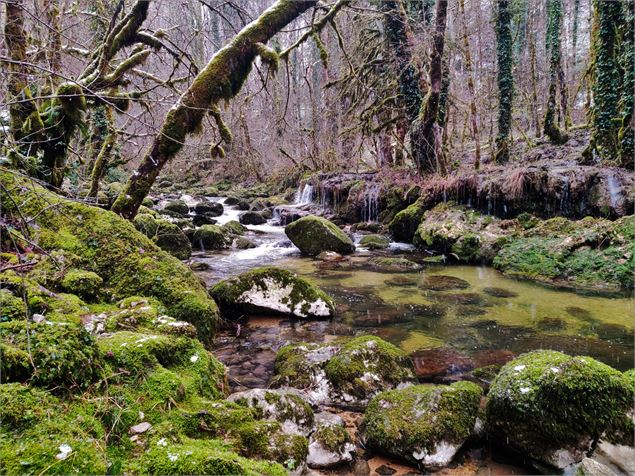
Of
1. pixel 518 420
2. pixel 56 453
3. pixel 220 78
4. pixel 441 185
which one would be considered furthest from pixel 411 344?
pixel 441 185

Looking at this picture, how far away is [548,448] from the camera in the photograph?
9.63 feet

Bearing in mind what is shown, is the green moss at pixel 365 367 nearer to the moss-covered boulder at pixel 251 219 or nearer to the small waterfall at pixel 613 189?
the small waterfall at pixel 613 189

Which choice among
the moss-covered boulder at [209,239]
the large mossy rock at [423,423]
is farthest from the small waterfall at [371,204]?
the large mossy rock at [423,423]

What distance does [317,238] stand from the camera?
11641mm

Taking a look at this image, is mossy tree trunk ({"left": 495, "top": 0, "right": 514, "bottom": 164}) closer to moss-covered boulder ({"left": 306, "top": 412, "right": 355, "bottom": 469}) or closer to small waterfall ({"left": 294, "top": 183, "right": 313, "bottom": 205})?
small waterfall ({"left": 294, "top": 183, "right": 313, "bottom": 205})

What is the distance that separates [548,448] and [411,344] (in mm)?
2458

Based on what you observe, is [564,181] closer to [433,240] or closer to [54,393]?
[433,240]

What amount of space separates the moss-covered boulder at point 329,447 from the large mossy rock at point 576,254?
272 inches

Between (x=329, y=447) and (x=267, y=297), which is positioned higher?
(x=267, y=297)

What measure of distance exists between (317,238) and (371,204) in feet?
15.4

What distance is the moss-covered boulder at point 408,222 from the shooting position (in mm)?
13140

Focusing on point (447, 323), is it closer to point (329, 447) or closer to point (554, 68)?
point (329, 447)

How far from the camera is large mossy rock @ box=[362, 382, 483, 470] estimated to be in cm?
304

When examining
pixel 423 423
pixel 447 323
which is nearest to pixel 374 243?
pixel 447 323
